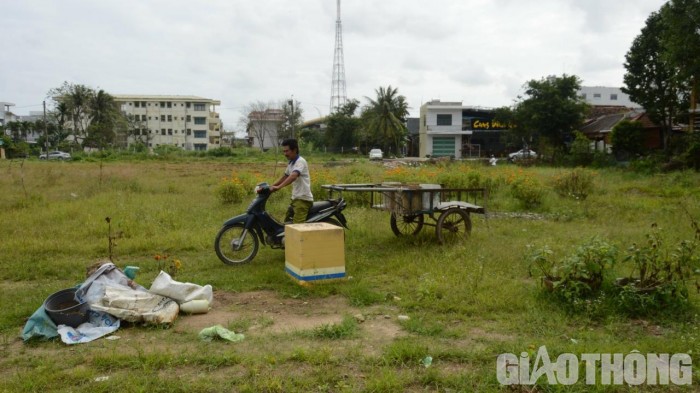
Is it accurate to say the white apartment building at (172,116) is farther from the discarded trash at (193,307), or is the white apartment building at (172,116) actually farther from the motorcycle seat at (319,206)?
the discarded trash at (193,307)

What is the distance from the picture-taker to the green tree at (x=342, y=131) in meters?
56.9

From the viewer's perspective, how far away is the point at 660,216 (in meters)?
10.5

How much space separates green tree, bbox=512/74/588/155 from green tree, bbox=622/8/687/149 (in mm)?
6171

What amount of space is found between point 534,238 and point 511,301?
3.97 metres

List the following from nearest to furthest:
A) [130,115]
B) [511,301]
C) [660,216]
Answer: [511,301], [660,216], [130,115]

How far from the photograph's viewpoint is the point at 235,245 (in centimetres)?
695

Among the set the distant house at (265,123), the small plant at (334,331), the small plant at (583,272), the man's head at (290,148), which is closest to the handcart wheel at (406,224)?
the man's head at (290,148)

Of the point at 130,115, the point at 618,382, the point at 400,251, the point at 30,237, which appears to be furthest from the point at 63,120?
the point at 618,382

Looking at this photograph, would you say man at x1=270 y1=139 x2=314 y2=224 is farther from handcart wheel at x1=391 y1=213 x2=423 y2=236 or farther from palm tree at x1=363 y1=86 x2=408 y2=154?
palm tree at x1=363 y1=86 x2=408 y2=154

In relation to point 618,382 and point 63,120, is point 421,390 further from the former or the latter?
point 63,120

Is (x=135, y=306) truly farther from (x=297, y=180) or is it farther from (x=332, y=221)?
(x=332, y=221)

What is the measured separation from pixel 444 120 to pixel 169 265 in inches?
1907

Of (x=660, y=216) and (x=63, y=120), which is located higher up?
(x=63, y=120)

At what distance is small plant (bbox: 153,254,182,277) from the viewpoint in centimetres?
651
